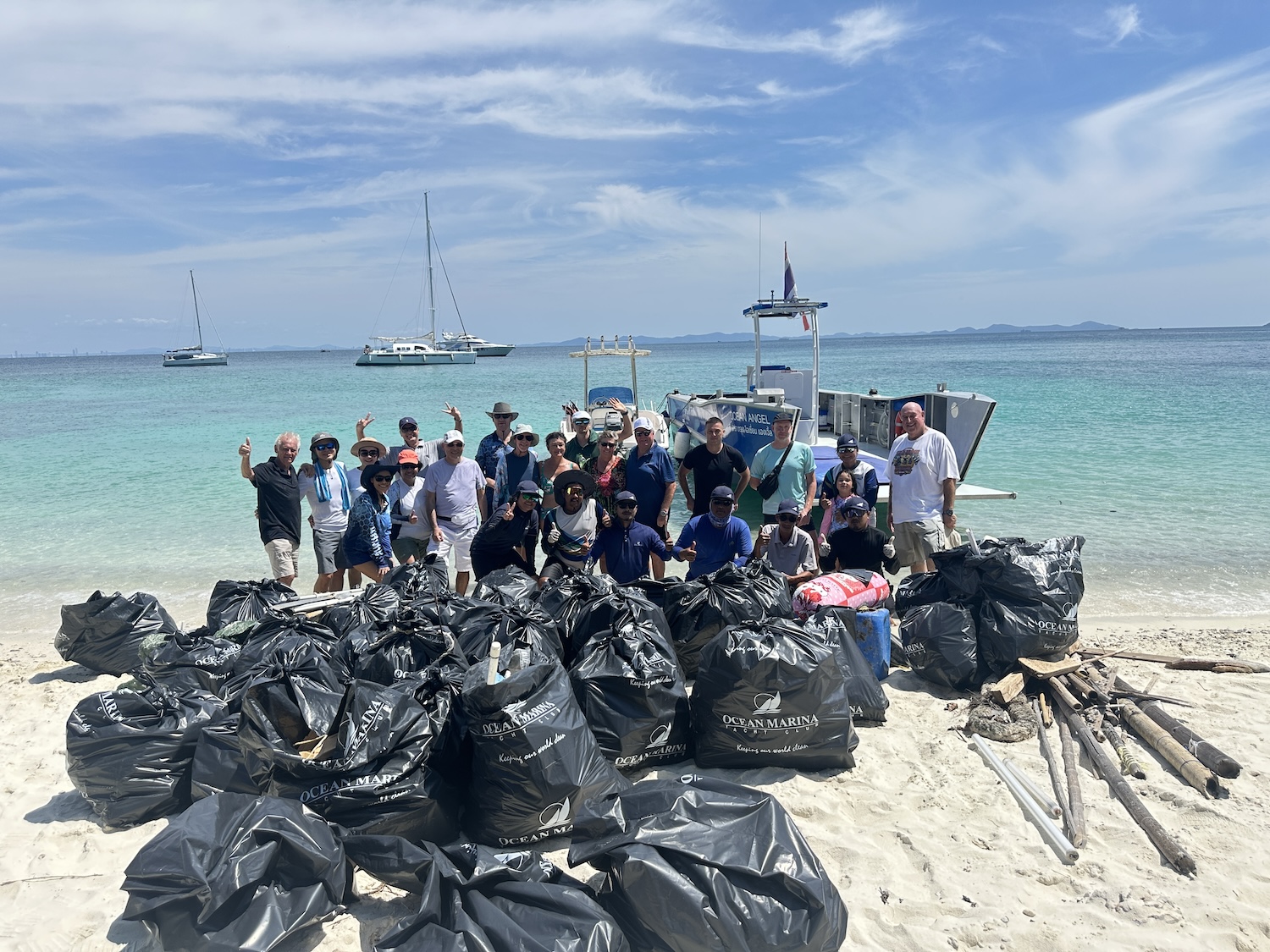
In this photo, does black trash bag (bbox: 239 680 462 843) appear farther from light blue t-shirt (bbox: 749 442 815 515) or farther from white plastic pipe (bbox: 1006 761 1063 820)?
light blue t-shirt (bbox: 749 442 815 515)

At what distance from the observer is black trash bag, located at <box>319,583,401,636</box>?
4379 mm

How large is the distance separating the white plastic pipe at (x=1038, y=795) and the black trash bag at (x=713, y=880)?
4.16 ft

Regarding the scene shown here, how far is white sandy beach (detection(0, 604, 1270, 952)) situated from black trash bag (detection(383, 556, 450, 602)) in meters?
1.75

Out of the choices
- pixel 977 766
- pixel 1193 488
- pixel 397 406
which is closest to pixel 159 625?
pixel 977 766

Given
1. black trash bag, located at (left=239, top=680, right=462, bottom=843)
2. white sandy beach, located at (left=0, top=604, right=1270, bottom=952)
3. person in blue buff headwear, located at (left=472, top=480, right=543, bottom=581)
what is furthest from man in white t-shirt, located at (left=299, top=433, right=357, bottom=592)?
black trash bag, located at (left=239, top=680, right=462, bottom=843)

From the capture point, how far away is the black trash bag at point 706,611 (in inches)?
171

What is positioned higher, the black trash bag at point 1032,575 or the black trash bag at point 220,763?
the black trash bag at point 1032,575

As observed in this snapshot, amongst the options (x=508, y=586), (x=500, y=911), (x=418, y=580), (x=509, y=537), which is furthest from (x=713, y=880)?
(x=509, y=537)

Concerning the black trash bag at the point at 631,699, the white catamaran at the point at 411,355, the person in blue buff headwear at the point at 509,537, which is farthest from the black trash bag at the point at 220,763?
the white catamaran at the point at 411,355

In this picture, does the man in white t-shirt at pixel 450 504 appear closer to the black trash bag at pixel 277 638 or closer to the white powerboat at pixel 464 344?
the black trash bag at pixel 277 638

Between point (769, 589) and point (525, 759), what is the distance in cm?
194

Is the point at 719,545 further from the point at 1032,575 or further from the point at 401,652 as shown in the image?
the point at 401,652

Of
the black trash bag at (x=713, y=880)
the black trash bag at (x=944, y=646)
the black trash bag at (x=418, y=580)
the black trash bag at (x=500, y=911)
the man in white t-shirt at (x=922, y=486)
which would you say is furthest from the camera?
the man in white t-shirt at (x=922, y=486)

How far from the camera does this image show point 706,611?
14.4 feet
